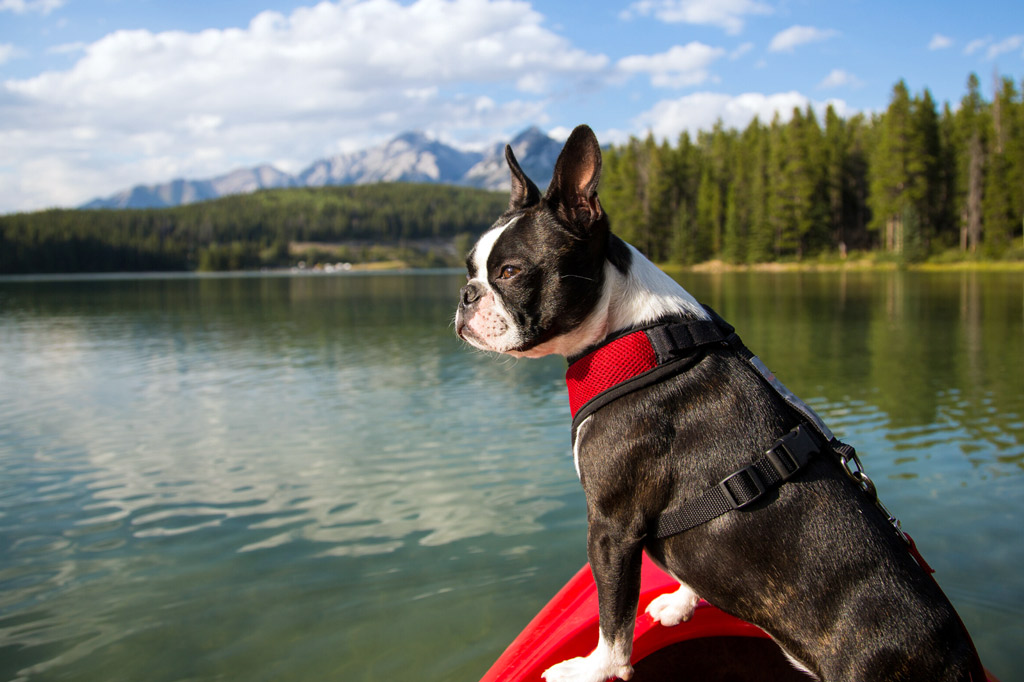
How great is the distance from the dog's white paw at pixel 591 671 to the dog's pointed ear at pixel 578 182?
1.89 metres

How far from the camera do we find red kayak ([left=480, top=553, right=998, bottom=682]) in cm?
313

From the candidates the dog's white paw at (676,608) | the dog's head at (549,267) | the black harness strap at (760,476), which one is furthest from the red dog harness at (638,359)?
the dog's white paw at (676,608)

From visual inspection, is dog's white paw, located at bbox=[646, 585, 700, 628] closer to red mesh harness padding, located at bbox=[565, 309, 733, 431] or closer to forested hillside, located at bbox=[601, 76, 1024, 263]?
red mesh harness padding, located at bbox=[565, 309, 733, 431]

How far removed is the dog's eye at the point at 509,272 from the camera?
2942 mm

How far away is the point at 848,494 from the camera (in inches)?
95.3

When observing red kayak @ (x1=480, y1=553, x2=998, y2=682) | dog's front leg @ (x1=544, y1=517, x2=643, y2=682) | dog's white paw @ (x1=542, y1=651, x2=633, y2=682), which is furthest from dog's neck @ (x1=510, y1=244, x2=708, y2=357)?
red kayak @ (x1=480, y1=553, x2=998, y2=682)

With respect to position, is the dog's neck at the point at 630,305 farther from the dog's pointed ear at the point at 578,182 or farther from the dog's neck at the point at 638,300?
the dog's pointed ear at the point at 578,182

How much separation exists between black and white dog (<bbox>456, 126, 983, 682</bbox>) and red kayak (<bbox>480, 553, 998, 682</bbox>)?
124mm

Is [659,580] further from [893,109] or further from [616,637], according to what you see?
[893,109]

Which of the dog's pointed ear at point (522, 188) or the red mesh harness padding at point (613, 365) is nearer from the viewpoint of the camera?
the red mesh harness padding at point (613, 365)

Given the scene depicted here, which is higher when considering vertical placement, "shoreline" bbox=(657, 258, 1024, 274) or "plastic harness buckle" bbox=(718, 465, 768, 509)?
"shoreline" bbox=(657, 258, 1024, 274)

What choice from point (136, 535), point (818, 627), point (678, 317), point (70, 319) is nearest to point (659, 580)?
point (818, 627)

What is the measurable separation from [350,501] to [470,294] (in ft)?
19.5

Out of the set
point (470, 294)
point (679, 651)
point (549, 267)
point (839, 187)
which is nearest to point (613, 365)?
point (549, 267)
